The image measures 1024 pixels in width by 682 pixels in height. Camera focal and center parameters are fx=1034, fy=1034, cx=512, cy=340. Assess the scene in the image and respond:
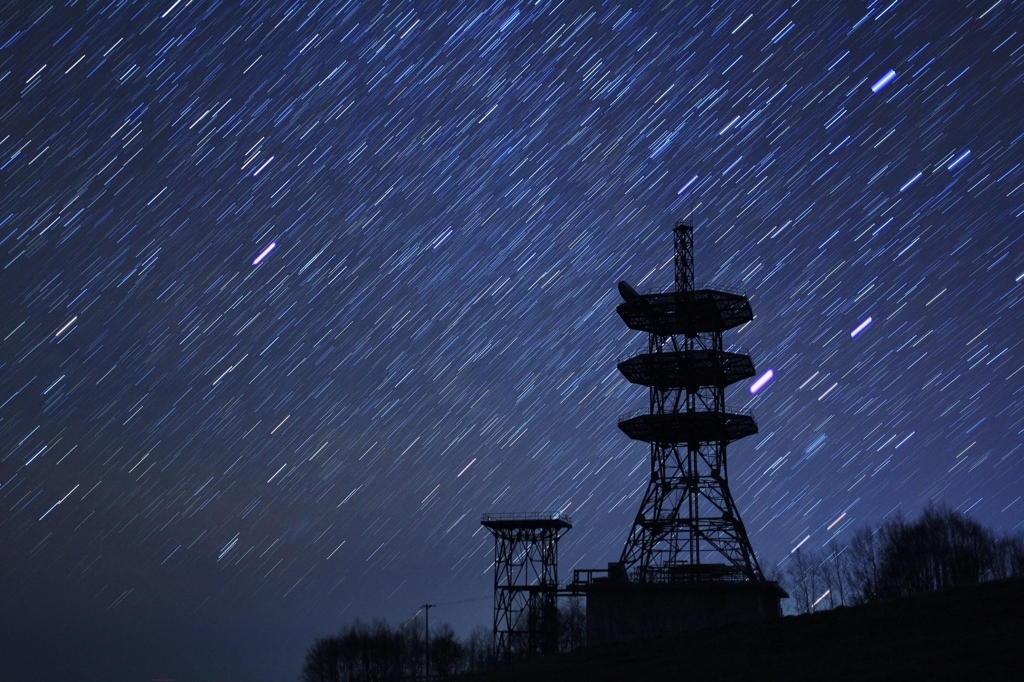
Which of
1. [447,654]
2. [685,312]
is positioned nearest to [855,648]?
[685,312]

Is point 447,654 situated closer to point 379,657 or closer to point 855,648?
point 379,657

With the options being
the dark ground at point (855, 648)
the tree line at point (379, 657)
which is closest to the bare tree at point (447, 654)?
the tree line at point (379, 657)

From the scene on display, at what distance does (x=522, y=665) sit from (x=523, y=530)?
21.5 meters

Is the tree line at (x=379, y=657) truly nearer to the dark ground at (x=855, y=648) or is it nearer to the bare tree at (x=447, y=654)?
the bare tree at (x=447, y=654)

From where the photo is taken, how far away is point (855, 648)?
2922 centimetres

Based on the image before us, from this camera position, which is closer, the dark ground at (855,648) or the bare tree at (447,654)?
the dark ground at (855,648)

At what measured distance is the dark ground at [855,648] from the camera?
2503 centimetres

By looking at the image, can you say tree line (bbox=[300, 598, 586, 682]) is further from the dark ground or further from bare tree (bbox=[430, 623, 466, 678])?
the dark ground

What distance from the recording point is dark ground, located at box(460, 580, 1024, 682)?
25.0 meters

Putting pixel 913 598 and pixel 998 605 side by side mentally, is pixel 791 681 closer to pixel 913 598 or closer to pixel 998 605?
Answer: pixel 998 605

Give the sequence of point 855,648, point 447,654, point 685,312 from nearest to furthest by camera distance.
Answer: point 855,648 → point 685,312 → point 447,654

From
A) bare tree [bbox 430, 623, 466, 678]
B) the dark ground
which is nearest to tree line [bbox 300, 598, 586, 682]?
bare tree [bbox 430, 623, 466, 678]

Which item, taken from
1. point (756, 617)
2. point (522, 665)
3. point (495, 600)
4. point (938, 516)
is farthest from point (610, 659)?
point (938, 516)

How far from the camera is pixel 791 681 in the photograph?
26375 mm
